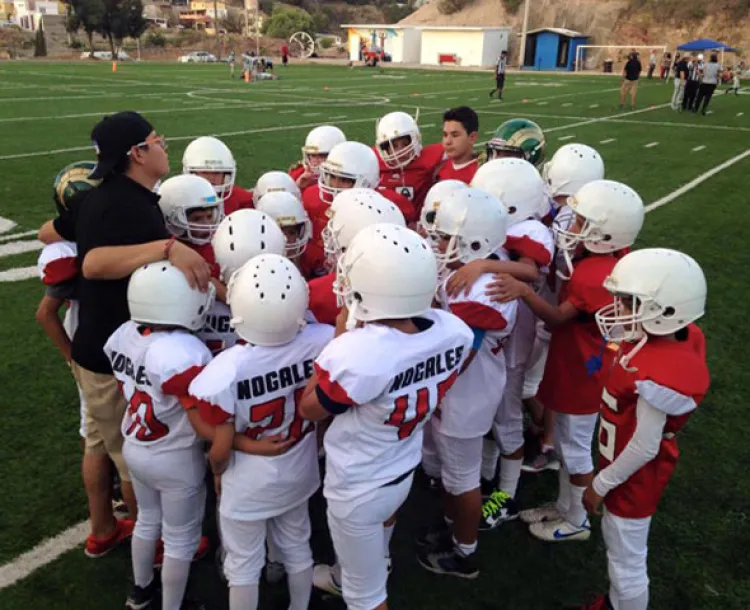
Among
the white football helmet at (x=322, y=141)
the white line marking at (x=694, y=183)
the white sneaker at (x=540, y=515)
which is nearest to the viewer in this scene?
the white sneaker at (x=540, y=515)

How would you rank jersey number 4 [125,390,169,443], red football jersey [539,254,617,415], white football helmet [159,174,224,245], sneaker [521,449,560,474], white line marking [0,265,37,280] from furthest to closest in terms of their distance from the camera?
white line marking [0,265,37,280], sneaker [521,449,560,474], white football helmet [159,174,224,245], red football jersey [539,254,617,415], jersey number 4 [125,390,169,443]

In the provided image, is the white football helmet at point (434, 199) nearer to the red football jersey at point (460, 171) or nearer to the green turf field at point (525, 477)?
the red football jersey at point (460, 171)

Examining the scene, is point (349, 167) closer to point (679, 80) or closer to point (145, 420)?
point (145, 420)

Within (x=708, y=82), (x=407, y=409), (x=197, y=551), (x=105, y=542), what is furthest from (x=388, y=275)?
(x=708, y=82)

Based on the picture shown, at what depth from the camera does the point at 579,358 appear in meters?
3.43

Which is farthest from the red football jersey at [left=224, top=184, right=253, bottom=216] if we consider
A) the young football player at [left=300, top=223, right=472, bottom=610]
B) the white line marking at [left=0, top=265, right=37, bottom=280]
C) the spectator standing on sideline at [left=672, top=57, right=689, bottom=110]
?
the spectator standing on sideline at [left=672, top=57, right=689, bottom=110]

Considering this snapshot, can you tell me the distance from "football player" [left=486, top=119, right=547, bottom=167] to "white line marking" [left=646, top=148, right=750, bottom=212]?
20.9 ft

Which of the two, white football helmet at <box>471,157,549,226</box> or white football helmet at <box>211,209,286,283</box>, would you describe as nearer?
white football helmet at <box>211,209,286,283</box>

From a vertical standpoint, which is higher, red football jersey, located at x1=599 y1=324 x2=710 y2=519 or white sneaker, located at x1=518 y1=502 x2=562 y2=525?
red football jersey, located at x1=599 y1=324 x2=710 y2=519

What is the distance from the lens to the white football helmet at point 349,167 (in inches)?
163

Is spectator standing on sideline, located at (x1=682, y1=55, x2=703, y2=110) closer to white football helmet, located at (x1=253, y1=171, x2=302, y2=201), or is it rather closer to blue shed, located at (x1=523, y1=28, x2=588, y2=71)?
white football helmet, located at (x1=253, y1=171, x2=302, y2=201)

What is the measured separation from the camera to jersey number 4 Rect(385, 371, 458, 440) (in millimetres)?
2469

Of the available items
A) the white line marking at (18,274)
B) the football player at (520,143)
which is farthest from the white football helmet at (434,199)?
the white line marking at (18,274)

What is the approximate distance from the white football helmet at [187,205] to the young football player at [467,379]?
4.04 feet
